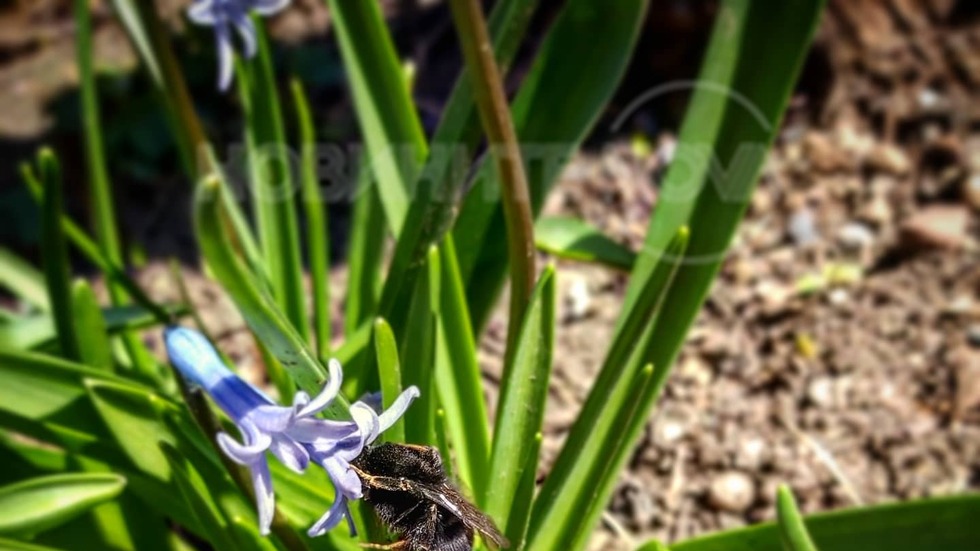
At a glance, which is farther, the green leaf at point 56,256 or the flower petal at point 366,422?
the green leaf at point 56,256

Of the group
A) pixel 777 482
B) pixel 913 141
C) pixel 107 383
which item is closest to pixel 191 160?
pixel 107 383

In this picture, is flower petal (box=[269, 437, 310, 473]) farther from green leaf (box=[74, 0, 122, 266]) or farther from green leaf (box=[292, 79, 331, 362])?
green leaf (box=[74, 0, 122, 266])

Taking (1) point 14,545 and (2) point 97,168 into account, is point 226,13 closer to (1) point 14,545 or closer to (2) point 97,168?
(2) point 97,168

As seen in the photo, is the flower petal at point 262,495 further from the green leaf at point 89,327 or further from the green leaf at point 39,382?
the green leaf at point 89,327

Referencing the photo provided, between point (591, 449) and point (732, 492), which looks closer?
point (591, 449)

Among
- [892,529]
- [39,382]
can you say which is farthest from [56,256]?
[892,529]

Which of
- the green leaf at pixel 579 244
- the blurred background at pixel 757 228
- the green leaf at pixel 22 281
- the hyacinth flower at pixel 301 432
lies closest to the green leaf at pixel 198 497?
the hyacinth flower at pixel 301 432
